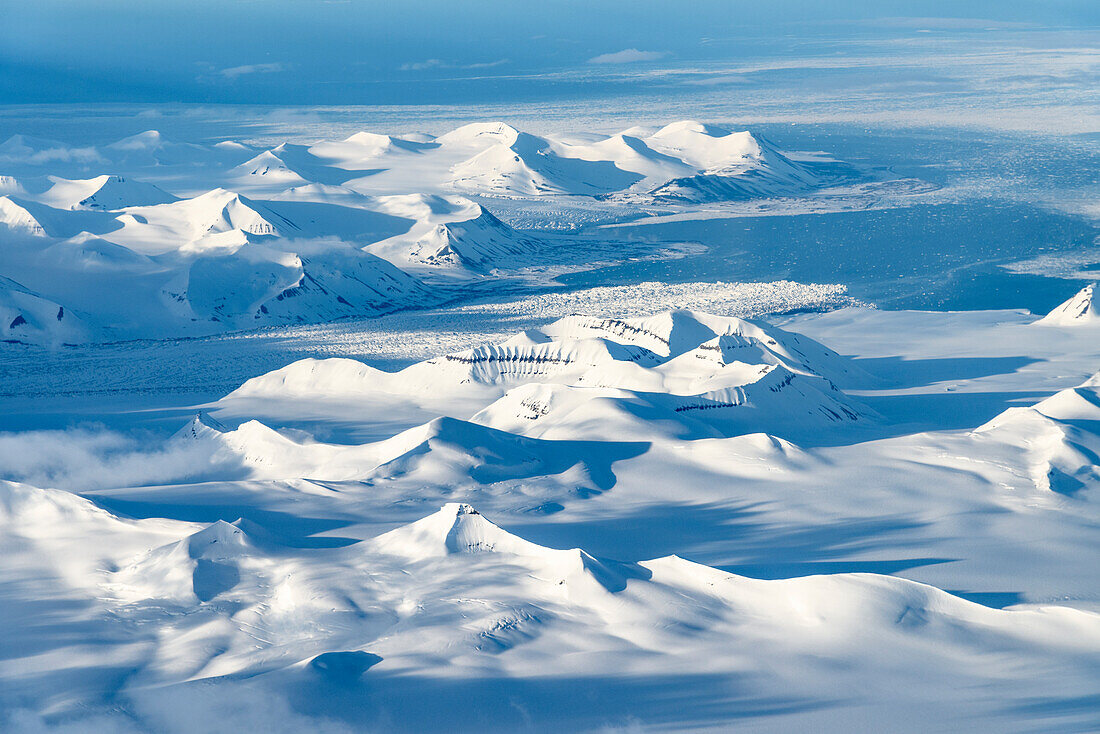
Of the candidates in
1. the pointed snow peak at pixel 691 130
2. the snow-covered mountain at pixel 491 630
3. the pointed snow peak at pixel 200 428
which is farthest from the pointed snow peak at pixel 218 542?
the pointed snow peak at pixel 691 130

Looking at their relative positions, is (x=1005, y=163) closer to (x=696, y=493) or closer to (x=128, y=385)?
(x=128, y=385)

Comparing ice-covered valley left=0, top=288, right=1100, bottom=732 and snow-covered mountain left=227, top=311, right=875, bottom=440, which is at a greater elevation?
ice-covered valley left=0, top=288, right=1100, bottom=732

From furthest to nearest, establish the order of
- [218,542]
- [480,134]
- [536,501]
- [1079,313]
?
1. [480,134]
2. [1079,313]
3. [536,501]
4. [218,542]

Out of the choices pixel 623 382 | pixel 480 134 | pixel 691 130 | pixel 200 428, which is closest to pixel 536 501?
pixel 200 428

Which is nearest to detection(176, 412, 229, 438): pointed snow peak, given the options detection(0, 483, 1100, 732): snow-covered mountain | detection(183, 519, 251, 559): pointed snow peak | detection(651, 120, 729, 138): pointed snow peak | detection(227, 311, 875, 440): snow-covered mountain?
detection(227, 311, 875, 440): snow-covered mountain

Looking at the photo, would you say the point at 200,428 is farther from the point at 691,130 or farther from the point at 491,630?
the point at 691,130

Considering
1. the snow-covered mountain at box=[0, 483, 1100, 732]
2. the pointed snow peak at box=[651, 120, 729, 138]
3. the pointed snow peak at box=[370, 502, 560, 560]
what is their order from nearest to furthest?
the snow-covered mountain at box=[0, 483, 1100, 732] < the pointed snow peak at box=[370, 502, 560, 560] < the pointed snow peak at box=[651, 120, 729, 138]

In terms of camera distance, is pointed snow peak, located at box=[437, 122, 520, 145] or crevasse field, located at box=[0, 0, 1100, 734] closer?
crevasse field, located at box=[0, 0, 1100, 734]

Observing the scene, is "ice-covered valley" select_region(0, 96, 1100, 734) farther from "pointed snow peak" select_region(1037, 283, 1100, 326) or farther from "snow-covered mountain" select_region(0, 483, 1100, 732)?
"pointed snow peak" select_region(1037, 283, 1100, 326)
